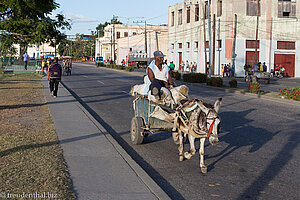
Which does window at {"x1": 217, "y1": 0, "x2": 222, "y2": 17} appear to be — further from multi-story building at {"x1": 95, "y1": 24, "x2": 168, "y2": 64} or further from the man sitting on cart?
the man sitting on cart

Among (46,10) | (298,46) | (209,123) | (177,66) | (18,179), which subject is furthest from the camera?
(177,66)

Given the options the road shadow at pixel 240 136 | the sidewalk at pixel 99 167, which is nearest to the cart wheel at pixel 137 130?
the sidewalk at pixel 99 167

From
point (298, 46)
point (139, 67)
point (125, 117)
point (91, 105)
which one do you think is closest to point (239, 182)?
point (125, 117)

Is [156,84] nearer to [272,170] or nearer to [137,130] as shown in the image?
[137,130]

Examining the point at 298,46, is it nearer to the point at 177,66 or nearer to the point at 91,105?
the point at 177,66

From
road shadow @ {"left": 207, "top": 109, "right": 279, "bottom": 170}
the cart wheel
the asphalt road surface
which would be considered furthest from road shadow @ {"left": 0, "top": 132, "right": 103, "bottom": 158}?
road shadow @ {"left": 207, "top": 109, "right": 279, "bottom": 170}

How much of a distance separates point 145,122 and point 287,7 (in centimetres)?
5173

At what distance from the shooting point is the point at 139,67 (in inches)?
3044

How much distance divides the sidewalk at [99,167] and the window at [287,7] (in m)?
49.4

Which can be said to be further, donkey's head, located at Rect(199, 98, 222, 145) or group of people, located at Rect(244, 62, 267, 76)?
group of people, located at Rect(244, 62, 267, 76)

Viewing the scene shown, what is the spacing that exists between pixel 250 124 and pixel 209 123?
6.34 meters

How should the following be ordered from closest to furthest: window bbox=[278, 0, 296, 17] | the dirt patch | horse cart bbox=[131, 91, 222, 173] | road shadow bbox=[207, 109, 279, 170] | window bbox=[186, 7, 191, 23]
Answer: the dirt patch, horse cart bbox=[131, 91, 222, 173], road shadow bbox=[207, 109, 279, 170], window bbox=[278, 0, 296, 17], window bbox=[186, 7, 191, 23]

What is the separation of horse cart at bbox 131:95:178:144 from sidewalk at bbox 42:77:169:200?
2.10 ft

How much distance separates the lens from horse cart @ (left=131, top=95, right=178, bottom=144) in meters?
8.01
